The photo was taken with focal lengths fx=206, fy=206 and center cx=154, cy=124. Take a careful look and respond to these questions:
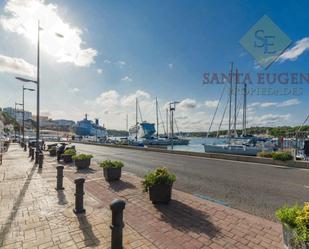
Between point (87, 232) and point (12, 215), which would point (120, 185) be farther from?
point (87, 232)

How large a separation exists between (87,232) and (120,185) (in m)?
3.64

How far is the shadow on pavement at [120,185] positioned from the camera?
23.9 feet

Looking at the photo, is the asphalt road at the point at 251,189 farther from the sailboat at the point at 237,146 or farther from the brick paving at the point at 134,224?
the sailboat at the point at 237,146

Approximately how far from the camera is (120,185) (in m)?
7.70

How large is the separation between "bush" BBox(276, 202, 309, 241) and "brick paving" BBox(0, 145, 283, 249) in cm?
113

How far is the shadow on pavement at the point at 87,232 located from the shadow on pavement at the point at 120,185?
7.88 feet

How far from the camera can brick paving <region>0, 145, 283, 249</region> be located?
372 centimetres

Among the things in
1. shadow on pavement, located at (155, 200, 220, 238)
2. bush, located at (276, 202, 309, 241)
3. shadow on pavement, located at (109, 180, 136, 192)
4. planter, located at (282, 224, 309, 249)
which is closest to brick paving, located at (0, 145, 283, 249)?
shadow on pavement, located at (155, 200, 220, 238)

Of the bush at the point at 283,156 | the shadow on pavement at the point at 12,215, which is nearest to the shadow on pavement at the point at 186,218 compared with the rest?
the shadow on pavement at the point at 12,215

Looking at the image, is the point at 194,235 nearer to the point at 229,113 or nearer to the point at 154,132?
the point at 229,113

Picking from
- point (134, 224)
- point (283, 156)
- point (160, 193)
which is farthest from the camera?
point (283, 156)

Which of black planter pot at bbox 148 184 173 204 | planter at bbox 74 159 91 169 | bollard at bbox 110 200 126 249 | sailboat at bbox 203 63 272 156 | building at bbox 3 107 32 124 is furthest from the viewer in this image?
building at bbox 3 107 32 124

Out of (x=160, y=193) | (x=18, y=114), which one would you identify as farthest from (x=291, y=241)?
(x=18, y=114)

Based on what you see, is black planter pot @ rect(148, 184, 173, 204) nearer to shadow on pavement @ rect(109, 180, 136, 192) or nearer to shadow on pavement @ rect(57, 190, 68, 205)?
shadow on pavement @ rect(109, 180, 136, 192)
